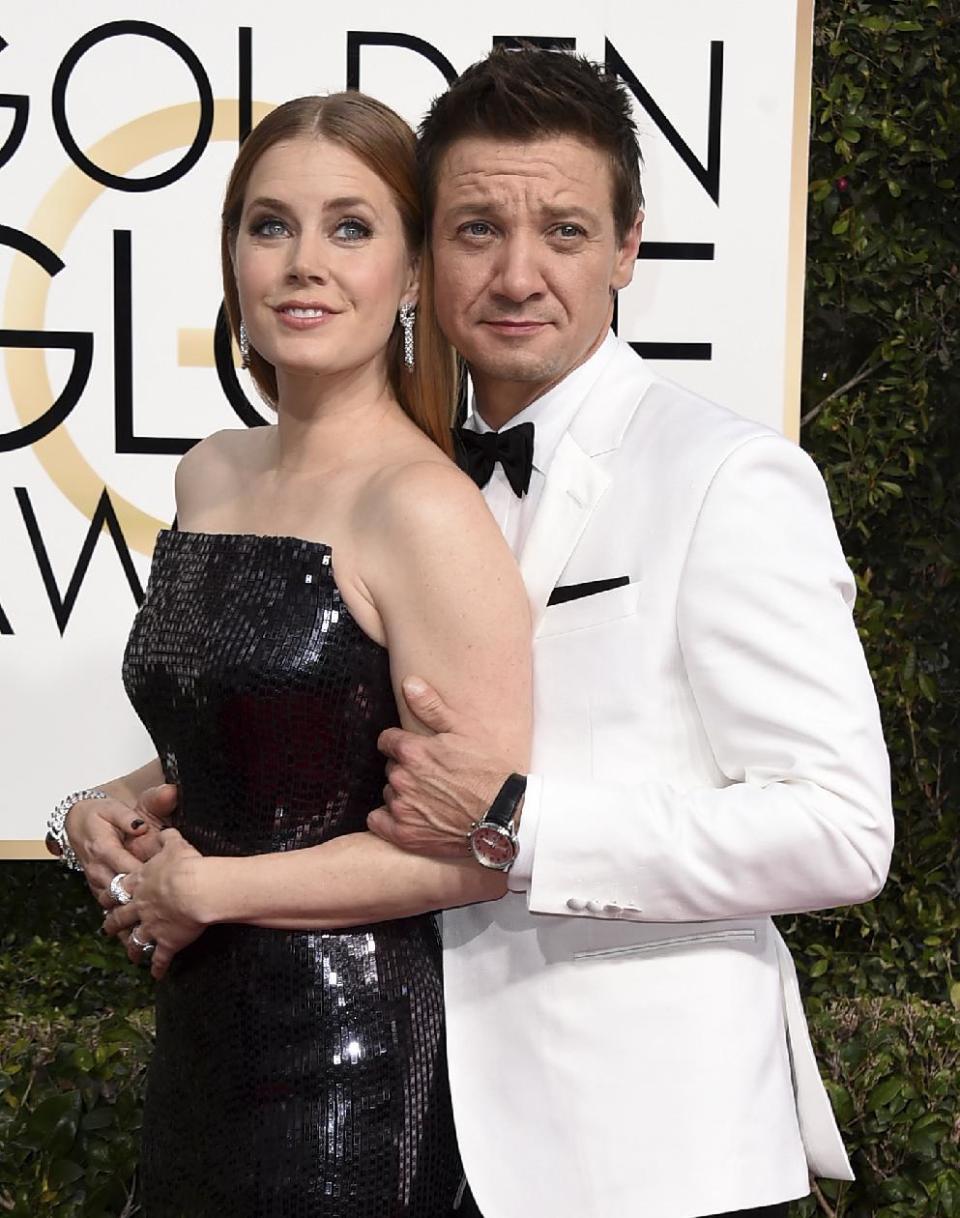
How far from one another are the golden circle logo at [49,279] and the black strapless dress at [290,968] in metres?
1.61

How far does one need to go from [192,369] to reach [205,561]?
1611 millimetres

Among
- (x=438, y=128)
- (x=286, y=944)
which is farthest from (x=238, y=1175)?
(x=438, y=128)

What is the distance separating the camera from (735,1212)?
1.73 metres

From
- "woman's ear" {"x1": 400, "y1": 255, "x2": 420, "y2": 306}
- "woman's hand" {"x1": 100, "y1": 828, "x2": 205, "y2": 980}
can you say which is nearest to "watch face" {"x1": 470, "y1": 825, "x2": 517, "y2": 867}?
"woman's hand" {"x1": 100, "y1": 828, "x2": 205, "y2": 980}

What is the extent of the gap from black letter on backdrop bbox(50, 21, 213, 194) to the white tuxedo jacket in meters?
1.90

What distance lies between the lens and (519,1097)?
5.75 ft

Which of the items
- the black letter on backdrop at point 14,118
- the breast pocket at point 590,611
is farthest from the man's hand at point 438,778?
the black letter on backdrop at point 14,118

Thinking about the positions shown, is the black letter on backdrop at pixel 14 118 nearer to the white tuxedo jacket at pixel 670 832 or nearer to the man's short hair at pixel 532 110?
the man's short hair at pixel 532 110

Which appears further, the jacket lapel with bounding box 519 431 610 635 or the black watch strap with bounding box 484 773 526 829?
the jacket lapel with bounding box 519 431 610 635

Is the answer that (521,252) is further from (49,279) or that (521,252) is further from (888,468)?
(888,468)

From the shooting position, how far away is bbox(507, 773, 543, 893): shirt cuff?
5.45 ft

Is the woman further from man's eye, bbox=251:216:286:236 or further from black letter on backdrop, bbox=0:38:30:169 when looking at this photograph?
black letter on backdrop, bbox=0:38:30:169

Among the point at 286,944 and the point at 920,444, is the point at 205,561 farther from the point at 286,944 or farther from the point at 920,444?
the point at 920,444

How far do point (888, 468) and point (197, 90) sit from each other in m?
1.91
